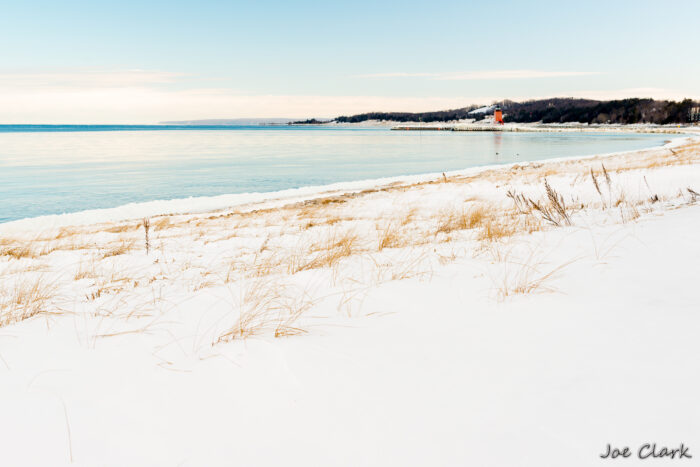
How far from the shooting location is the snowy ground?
1.38 metres

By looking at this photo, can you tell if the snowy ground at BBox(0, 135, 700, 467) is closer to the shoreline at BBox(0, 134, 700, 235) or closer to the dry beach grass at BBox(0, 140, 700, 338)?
the dry beach grass at BBox(0, 140, 700, 338)

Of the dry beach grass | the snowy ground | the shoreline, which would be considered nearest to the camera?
the snowy ground

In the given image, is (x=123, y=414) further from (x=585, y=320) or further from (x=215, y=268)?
(x=215, y=268)

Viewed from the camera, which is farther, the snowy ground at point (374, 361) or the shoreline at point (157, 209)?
the shoreline at point (157, 209)

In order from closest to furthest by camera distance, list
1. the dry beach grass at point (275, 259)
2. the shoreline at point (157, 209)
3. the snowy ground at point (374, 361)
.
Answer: the snowy ground at point (374, 361) < the dry beach grass at point (275, 259) < the shoreline at point (157, 209)

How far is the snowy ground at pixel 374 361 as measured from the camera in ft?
4.53

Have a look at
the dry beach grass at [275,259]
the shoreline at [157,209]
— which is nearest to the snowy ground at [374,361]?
the dry beach grass at [275,259]

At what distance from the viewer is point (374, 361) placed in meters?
1.94

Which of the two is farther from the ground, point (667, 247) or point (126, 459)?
point (667, 247)

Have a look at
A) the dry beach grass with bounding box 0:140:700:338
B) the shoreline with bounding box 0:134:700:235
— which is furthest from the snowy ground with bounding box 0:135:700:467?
the shoreline with bounding box 0:134:700:235

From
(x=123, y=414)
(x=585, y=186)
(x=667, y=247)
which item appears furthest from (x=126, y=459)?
(x=585, y=186)

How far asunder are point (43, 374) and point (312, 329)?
1.32m

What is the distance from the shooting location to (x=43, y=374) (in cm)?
189

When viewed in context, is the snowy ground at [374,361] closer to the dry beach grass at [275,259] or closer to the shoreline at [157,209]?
the dry beach grass at [275,259]
